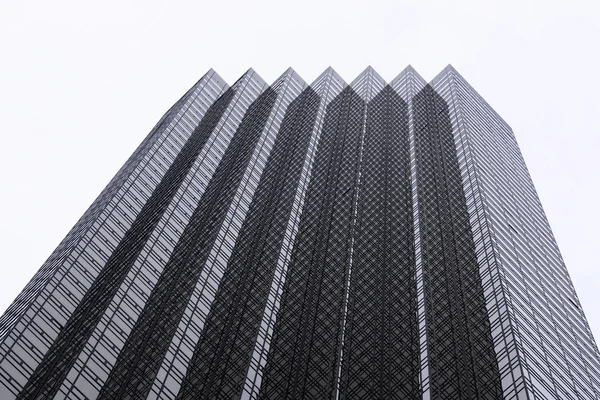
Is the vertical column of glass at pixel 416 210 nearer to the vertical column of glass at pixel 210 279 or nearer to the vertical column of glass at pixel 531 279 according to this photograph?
the vertical column of glass at pixel 531 279

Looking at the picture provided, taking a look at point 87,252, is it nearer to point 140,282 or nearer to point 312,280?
point 140,282

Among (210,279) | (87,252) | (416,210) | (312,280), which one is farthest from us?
(416,210)

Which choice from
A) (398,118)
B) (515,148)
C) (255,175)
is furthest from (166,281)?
(515,148)

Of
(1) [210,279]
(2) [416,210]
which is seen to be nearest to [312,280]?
(1) [210,279]

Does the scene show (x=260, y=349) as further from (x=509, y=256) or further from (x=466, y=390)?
(x=509, y=256)

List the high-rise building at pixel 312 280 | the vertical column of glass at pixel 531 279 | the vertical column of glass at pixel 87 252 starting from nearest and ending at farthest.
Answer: the vertical column of glass at pixel 531 279 < the high-rise building at pixel 312 280 < the vertical column of glass at pixel 87 252

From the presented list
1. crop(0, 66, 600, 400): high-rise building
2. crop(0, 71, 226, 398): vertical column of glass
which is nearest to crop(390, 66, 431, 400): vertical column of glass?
crop(0, 66, 600, 400): high-rise building

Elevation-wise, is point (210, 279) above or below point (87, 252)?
below

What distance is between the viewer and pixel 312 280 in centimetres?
6825

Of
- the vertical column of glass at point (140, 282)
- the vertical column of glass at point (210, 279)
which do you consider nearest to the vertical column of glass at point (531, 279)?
the vertical column of glass at point (210, 279)

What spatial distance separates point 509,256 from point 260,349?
1035 inches

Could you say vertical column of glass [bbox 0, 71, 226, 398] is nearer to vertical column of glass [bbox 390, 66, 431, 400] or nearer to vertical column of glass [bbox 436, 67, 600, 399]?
vertical column of glass [bbox 390, 66, 431, 400]

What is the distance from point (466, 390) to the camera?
51531 mm

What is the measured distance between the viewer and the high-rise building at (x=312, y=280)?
181 feet
